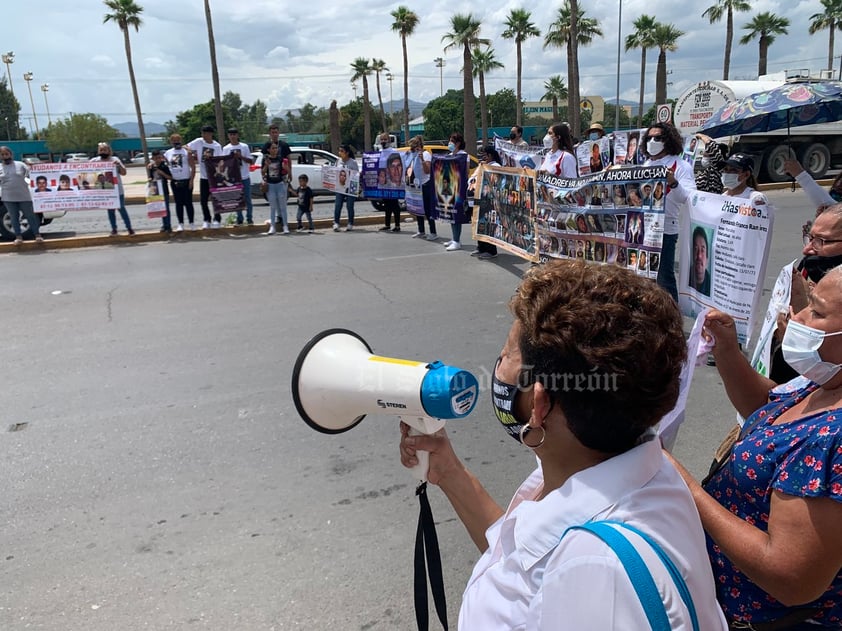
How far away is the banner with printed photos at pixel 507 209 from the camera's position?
8.06 metres

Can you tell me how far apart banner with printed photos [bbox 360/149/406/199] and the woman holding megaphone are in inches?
449

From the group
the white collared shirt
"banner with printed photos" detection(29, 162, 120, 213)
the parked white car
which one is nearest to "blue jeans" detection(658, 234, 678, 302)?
the white collared shirt

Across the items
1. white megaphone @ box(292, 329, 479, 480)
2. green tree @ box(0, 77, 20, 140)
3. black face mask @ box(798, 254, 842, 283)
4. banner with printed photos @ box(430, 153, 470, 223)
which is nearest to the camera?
white megaphone @ box(292, 329, 479, 480)

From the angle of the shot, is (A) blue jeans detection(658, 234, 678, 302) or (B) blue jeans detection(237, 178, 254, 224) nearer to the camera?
(A) blue jeans detection(658, 234, 678, 302)

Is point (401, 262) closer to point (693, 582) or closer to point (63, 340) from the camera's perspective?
point (63, 340)

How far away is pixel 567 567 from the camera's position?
3.16 feet

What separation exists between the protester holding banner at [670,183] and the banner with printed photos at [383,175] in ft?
21.2

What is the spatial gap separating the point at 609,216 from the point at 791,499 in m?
5.07

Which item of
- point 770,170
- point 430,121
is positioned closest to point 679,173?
point 770,170

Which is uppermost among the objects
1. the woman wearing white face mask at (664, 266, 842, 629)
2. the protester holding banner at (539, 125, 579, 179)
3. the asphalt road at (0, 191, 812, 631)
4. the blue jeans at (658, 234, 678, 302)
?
the protester holding banner at (539, 125, 579, 179)

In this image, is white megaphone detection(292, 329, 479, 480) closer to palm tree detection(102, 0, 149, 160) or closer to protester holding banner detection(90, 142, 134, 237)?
protester holding banner detection(90, 142, 134, 237)

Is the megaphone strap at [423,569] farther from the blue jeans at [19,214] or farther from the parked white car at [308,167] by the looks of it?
the parked white car at [308,167]

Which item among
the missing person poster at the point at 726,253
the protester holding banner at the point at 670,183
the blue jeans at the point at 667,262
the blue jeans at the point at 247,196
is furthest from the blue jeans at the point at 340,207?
the missing person poster at the point at 726,253

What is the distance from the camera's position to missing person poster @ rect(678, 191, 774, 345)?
420 centimetres
